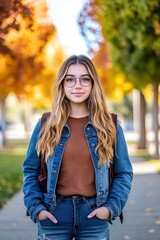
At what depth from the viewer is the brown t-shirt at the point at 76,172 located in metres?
2.83

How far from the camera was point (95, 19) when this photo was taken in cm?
1645

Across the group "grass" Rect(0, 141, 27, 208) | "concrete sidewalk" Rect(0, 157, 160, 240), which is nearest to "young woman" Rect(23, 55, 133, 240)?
"concrete sidewalk" Rect(0, 157, 160, 240)

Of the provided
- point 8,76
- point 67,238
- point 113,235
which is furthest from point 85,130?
point 8,76

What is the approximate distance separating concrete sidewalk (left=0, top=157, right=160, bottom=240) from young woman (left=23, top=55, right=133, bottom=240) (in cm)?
362

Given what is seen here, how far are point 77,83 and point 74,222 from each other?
31.9 inches

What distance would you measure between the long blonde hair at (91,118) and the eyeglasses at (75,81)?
1.1 inches

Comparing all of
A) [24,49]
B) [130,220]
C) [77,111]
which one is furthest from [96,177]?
[24,49]

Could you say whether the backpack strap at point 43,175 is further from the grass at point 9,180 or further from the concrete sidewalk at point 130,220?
the grass at point 9,180

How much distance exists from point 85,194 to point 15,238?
12.8 ft

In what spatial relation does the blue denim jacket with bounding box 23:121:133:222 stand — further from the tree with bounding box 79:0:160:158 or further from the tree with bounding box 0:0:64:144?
the tree with bounding box 79:0:160:158

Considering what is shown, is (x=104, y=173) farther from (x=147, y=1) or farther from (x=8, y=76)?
(x=8, y=76)

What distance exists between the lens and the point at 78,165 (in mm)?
2848

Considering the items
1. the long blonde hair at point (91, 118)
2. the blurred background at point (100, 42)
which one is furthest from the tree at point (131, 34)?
the long blonde hair at point (91, 118)

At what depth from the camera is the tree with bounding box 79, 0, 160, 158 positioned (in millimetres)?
Answer: 11484
